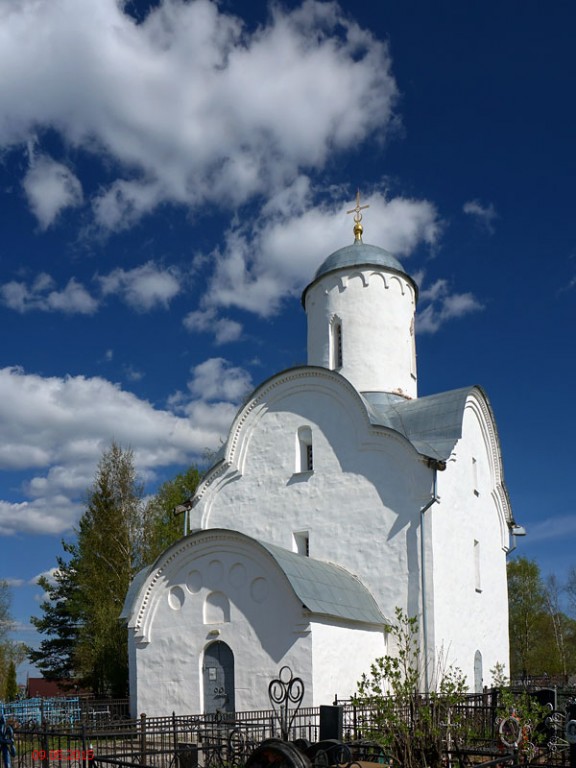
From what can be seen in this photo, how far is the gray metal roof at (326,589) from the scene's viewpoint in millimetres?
14250

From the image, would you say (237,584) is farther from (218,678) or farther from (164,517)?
(164,517)

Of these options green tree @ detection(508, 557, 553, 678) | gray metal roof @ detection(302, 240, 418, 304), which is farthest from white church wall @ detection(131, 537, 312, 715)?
green tree @ detection(508, 557, 553, 678)

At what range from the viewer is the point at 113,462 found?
2892 centimetres

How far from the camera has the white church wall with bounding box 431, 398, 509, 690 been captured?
53.7 ft

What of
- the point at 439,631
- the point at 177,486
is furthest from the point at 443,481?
the point at 177,486

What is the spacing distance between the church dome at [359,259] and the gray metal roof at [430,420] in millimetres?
4205

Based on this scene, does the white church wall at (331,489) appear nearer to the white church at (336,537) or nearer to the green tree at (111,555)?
the white church at (336,537)

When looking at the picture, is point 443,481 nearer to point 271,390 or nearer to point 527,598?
point 271,390

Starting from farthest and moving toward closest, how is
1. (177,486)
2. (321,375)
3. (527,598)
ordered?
1. (527,598)
2. (177,486)
3. (321,375)

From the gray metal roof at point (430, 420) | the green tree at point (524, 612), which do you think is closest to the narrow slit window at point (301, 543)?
the gray metal roof at point (430, 420)

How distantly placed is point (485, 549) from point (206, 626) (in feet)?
25.8

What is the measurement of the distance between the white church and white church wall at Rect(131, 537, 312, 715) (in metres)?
0.03

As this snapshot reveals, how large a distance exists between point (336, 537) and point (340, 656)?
3065 mm

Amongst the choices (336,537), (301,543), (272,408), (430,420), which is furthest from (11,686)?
(430,420)
